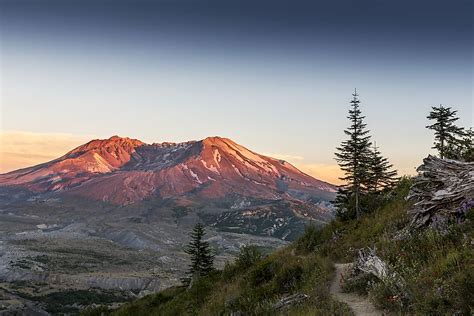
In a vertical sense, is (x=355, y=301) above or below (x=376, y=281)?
below

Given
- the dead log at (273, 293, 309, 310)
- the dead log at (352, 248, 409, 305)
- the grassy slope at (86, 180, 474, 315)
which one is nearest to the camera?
the grassy slope at (86, 180, 474, 315)

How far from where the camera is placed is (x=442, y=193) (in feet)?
41.6

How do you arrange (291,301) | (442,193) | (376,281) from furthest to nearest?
(442,193) < (291,301) < (376,281)

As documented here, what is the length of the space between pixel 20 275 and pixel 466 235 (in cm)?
16470

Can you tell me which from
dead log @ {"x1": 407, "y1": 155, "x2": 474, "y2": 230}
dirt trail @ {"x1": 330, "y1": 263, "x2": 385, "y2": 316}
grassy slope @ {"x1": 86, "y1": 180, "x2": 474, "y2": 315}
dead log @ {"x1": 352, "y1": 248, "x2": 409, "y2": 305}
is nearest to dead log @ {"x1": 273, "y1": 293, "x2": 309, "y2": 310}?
grassy slope @ {"x1": 86, "y1": 180, "x2": 474, "y2": 315}

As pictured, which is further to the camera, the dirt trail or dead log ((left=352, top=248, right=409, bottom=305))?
the dirt trail

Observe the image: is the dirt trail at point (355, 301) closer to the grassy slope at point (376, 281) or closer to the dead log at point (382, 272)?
the grassy slope at point (376, 281)

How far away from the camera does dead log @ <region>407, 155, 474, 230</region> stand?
11875mm

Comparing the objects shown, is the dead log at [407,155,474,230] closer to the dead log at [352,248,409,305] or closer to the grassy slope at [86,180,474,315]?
the grassy slope at [86,180,474,315]

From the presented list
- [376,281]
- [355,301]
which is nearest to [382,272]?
[376,281]

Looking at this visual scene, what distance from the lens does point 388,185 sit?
31453 mm

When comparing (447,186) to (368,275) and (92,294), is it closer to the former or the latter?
(368,275)

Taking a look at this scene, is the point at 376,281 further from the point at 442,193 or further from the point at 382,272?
the point at 442,193

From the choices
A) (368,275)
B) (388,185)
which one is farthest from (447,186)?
(388,185)
